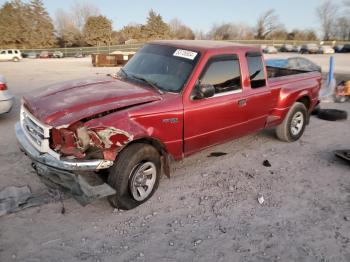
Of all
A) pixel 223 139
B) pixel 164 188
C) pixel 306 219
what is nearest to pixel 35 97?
pixel 164 188

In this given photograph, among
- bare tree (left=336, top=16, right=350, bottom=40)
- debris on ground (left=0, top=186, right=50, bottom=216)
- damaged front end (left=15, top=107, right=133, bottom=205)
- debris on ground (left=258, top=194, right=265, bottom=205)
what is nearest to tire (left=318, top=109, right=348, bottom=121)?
debris on ground (left=258, top=194, right=265, bottom=205)

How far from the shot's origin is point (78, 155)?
3477 mm

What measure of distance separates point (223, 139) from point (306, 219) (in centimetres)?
171

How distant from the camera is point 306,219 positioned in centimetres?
389

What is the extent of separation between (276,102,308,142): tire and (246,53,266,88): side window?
4.11 ft

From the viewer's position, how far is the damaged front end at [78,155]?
11.2 ft

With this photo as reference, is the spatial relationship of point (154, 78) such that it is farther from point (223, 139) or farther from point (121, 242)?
point (121, 242)

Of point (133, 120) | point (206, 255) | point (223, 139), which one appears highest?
point (133, 120)

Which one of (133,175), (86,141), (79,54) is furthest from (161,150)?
(79,54)

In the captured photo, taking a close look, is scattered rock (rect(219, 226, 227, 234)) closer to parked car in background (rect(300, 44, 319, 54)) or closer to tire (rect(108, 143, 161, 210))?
tire (rect(108, 143, 161, 210))

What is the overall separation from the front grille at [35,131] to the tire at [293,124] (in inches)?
180

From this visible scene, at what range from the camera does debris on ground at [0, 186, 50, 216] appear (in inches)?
154

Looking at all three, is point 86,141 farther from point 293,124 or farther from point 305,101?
point 305,101

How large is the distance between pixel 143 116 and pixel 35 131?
51.0 inches
